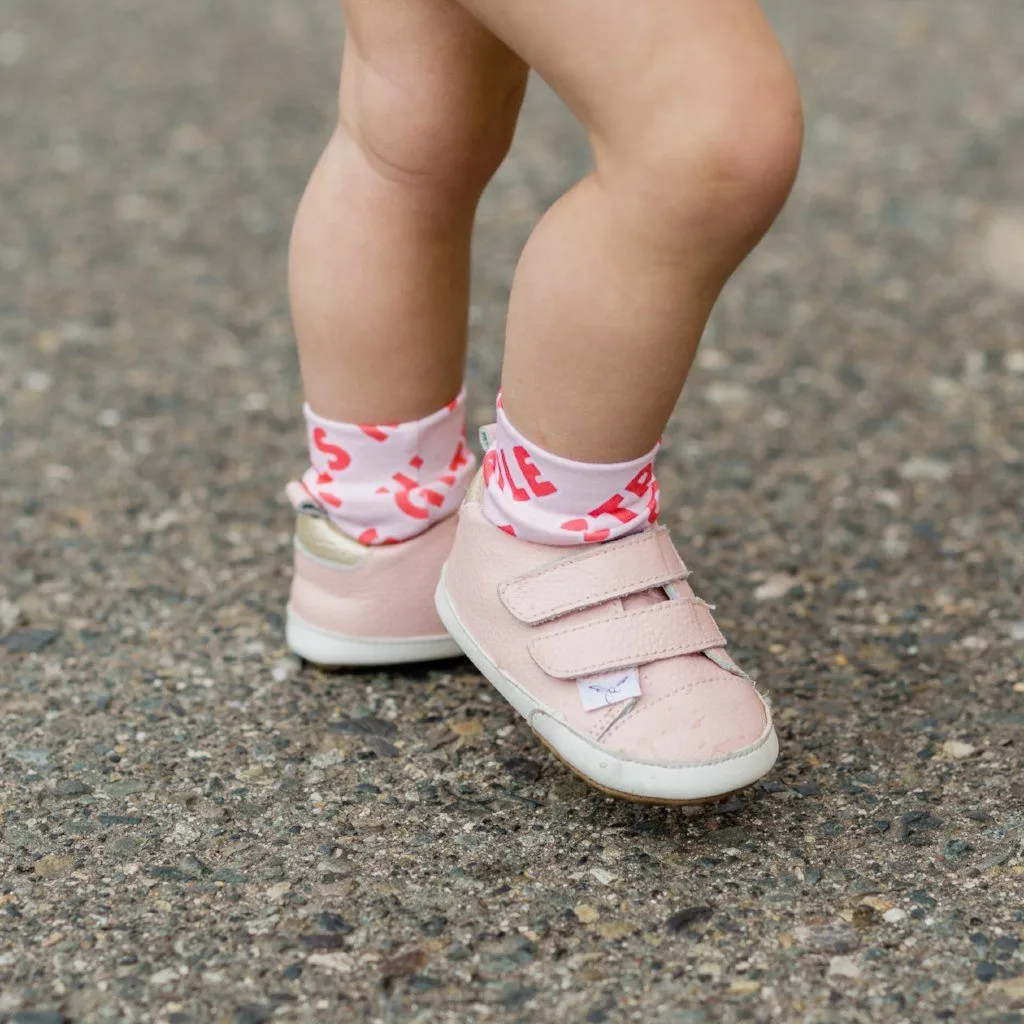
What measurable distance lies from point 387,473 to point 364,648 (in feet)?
0.54

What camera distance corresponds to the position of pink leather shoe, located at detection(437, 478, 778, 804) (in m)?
1.05

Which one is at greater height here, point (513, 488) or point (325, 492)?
point (513, 488)

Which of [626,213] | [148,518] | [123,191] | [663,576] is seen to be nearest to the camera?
[626,213]

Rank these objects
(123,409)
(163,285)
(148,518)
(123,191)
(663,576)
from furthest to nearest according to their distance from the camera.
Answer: (123,191) → (163,285) → (123,409) → (148,518) → (663,576)

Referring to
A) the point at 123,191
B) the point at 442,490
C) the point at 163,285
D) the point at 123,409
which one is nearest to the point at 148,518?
the point at 123,409

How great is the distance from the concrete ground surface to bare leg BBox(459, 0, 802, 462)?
1.07 ft

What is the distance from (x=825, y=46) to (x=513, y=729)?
215 centimetres

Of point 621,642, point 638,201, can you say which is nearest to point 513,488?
point 621,642

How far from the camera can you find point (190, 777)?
120 centimetres

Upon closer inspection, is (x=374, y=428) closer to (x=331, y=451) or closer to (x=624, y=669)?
(x=331, y=451)

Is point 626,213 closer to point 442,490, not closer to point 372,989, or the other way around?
point 442,490

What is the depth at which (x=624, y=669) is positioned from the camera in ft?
3.51

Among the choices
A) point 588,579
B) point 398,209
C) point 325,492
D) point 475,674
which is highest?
point 398,209

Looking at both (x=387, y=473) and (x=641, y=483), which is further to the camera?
(x=387, y=473)
